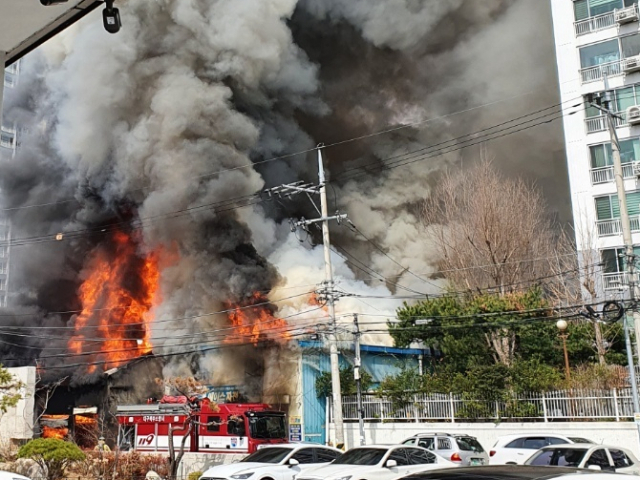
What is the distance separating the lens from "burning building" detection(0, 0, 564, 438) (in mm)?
54906

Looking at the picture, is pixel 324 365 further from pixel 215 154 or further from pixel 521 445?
pixel 215 154

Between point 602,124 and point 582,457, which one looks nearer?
point 582,457

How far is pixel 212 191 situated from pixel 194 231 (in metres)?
3.64

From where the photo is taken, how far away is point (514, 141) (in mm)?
53844

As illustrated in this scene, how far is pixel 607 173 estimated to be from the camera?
3866 cm

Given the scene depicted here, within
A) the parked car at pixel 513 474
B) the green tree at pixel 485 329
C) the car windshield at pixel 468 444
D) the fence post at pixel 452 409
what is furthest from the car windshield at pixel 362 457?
the green tree at pixel 485 329

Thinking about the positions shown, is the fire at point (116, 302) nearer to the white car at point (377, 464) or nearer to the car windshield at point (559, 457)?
the white car at point (377, 464)

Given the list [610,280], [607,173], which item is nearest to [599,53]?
[607,173]

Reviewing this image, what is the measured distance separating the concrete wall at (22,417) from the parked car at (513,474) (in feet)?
122

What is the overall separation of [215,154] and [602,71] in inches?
1199

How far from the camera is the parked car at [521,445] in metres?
19.8

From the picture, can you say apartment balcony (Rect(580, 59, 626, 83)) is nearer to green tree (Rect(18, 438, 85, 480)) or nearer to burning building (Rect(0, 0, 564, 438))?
burning building (Rect(0, 0, 564, 438))

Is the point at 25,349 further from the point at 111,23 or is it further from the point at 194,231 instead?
the point at 111,23

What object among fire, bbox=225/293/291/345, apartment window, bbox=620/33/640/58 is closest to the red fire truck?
fire, bbox=225/293/291/345
